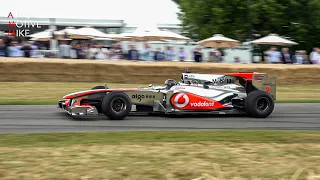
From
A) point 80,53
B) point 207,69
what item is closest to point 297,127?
point 207,69

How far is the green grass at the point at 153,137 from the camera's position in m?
6.73

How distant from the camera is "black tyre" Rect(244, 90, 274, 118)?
983cm

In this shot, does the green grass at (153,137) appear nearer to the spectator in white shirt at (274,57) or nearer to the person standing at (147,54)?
the person standing at (147,54)

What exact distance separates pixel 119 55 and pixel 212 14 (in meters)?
10.2

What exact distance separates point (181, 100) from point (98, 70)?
23.6 ft

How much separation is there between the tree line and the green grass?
19855 millimetres

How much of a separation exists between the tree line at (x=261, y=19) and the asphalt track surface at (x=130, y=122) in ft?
56.1

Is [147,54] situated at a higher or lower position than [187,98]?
higher

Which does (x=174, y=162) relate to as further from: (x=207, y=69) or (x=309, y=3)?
(x=309, y=3)

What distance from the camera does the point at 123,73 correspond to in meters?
16.5

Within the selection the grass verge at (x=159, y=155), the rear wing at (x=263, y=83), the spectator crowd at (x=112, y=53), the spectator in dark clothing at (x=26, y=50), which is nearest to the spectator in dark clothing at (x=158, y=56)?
the spectator crowd at (x=112, y=53)

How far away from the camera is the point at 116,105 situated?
9.05 metres

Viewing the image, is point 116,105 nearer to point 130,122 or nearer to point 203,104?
point 130,122

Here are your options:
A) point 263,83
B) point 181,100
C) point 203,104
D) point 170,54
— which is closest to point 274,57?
point 170,54
